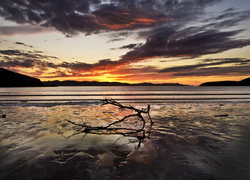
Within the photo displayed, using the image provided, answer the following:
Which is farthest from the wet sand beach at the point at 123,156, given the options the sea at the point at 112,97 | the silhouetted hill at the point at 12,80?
the silhouetted hill at the point at 12,80

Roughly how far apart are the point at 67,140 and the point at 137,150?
3.48 meters

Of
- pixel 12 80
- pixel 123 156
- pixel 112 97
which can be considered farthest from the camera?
pixel 12 80

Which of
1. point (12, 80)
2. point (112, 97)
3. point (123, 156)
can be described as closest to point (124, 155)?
point (123, 156)

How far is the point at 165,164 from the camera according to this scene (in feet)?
14.1

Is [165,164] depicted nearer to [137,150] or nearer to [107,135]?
[137,150]

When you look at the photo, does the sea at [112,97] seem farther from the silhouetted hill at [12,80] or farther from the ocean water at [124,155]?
the silhouetted hill at [12,80]

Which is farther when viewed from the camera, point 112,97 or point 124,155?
point 112,97

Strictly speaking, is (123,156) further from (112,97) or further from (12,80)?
(12,80)

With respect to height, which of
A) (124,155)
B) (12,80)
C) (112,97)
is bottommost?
(112,97)

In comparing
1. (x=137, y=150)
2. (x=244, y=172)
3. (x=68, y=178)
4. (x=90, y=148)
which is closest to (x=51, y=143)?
(x=90, y=148)

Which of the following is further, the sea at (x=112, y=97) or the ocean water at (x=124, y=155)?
the sea at (x=112, y=97)

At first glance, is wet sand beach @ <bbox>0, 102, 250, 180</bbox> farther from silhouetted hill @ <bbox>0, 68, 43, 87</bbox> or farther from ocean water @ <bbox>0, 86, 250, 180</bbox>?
silhouetted hill @ <bbox>0, 68, 43, 87</bbox>

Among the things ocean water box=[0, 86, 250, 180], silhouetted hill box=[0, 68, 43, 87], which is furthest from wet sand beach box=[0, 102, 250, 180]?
silhouetted hill box=[0, 68, 43, 87]

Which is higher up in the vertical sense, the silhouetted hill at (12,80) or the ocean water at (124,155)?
the silhouetted hill at (12,80)
